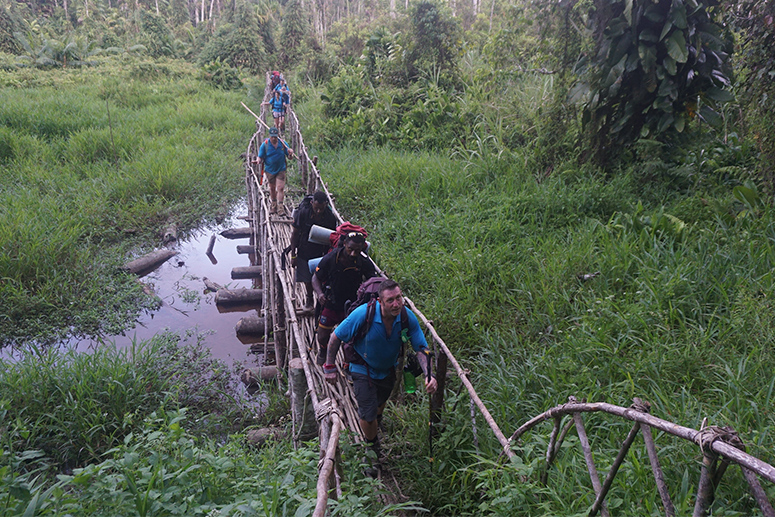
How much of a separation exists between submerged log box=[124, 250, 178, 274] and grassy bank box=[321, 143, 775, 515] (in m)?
3.86

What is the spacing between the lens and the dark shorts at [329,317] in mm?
4484

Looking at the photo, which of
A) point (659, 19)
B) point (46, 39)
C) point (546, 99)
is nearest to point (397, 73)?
point (546, 99)

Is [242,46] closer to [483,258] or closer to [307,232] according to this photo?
[307,232]

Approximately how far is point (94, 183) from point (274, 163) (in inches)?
182

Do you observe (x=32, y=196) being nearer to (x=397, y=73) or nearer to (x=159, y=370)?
(x=159, y=370)

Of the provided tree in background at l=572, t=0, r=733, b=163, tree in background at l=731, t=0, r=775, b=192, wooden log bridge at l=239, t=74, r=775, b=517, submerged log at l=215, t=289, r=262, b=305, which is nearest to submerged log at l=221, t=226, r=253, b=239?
wooden log bridge at l=239, t=74, r=775, b=517

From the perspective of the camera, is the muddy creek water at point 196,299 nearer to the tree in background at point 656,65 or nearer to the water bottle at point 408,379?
the water bottle at point 408,379

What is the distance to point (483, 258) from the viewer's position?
18.6 feet

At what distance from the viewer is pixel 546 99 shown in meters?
8.89

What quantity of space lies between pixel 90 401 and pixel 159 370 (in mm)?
948

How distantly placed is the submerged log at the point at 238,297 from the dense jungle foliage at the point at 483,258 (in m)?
1.13

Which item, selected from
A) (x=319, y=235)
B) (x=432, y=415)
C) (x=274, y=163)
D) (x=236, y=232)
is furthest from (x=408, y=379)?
(x=236, y=232)

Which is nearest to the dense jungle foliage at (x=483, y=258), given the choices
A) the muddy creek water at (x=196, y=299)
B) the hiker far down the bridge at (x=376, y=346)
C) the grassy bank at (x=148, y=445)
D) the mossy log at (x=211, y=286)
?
the grassy bank at (x=148, y=445)

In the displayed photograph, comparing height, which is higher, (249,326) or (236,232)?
(236,232)
